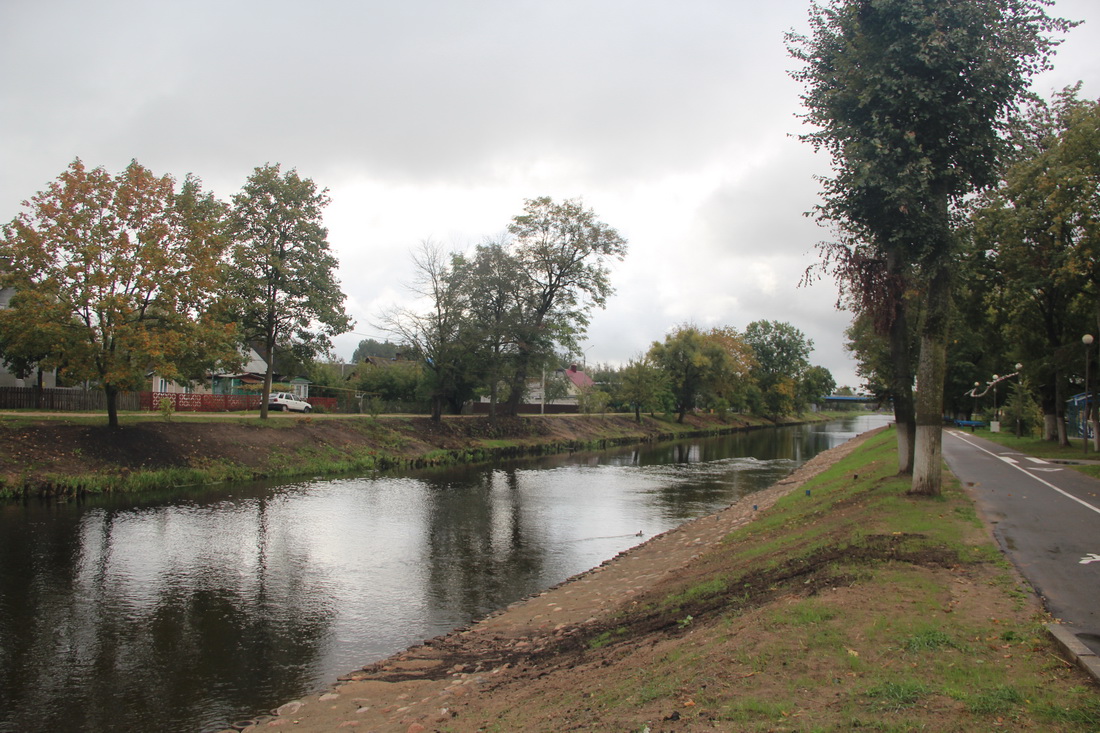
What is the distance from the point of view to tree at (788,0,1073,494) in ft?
46.7

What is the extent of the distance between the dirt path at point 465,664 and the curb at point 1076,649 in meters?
5.67

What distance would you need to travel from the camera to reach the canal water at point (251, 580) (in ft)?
32.4

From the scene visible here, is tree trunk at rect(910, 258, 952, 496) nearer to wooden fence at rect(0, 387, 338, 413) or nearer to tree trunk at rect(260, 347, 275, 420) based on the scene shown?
tree trunk at rect(260, 347, 275, 420)

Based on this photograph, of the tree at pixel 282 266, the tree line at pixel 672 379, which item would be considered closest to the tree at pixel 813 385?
the tree line at pixel 672 379

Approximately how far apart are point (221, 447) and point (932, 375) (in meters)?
30.9

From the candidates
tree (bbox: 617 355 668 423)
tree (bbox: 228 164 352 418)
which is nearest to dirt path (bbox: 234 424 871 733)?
tree (bbox: 228 164 352 418)

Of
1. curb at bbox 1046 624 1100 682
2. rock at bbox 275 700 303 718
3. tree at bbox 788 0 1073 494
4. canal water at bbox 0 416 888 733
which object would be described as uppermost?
tree at bbox 788 0 1073 494

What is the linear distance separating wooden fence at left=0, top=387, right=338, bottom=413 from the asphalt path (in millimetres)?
43180

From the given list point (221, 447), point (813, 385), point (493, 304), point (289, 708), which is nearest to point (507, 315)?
point (493, 304)

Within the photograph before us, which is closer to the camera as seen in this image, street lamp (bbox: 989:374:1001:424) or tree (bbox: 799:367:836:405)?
street lamp (bbox: 989:374:1001:424)

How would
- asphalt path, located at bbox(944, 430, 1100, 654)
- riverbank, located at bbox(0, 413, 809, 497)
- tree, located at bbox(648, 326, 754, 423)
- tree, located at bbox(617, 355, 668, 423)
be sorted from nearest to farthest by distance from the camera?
1. asphalt path, located at bbox(944, 430, 1100, 654)
2. riverbank, located at bbox(0, 413, 809, 497)
3. tree, located at bbox(617, 355, 668, 423)
4. tree, located at bbox(648, 326, 754, 423)

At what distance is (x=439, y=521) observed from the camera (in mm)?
23281

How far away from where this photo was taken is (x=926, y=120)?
1484 centimetres

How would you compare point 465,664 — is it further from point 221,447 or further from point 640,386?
point 640,386
